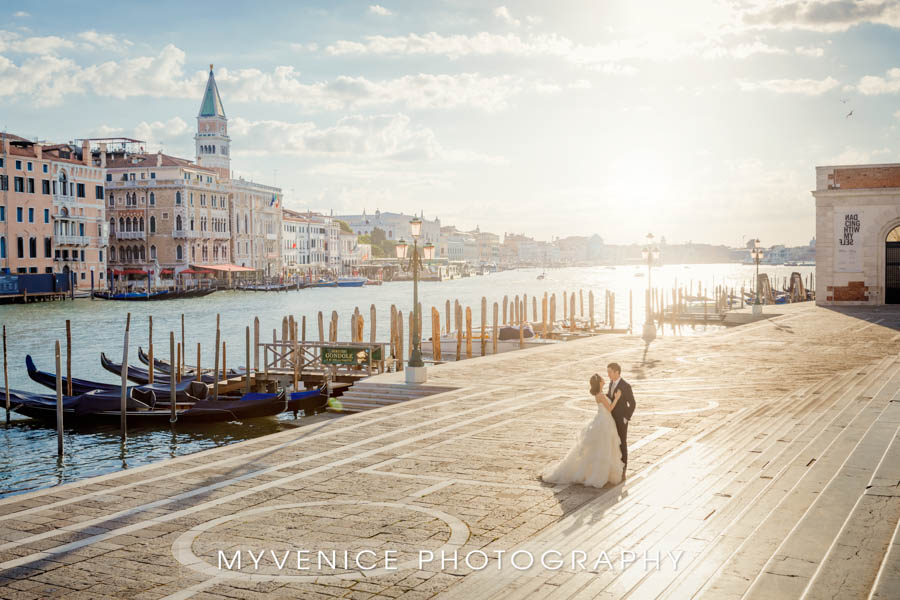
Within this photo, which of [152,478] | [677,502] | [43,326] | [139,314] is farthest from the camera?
[139,314]

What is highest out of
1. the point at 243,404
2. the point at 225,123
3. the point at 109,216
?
the point at 225,123

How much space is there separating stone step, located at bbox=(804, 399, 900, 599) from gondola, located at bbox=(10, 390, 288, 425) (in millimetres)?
14079

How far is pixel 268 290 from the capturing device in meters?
94.2

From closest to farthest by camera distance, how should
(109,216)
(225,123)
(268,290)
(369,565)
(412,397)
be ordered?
(369,565) < (412,397) < (109,216) < (268,290) < (225,123)

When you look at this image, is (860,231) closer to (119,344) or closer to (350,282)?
(119,344)

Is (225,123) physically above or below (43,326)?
above

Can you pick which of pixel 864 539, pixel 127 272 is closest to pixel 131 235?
pixel 127 272

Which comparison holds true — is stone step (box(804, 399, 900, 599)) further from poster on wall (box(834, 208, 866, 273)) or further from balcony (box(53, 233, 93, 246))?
balcony (box(53, 233, 93, 246))

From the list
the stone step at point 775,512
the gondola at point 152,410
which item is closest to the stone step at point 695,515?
the stone step at point 775,512

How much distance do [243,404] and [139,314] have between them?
147ft

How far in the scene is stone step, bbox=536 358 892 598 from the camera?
568cm

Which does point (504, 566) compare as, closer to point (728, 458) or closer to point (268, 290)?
point (728, 458)

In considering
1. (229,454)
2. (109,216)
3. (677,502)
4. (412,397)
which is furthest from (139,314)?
(677,502)

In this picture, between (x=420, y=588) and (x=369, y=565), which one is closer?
(x=420, y=588)
